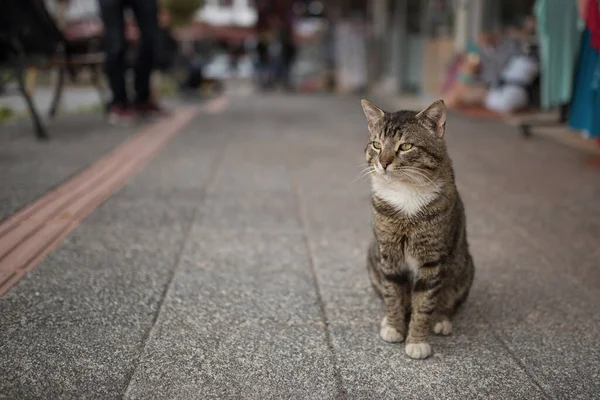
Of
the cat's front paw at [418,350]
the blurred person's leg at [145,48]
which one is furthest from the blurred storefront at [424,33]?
the cat's front paw at [418,350]

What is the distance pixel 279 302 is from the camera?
6.98 ft

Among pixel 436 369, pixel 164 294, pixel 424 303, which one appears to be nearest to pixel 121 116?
pixel 164 294

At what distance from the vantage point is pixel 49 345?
5.66ft

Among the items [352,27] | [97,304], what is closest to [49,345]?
[97,304]

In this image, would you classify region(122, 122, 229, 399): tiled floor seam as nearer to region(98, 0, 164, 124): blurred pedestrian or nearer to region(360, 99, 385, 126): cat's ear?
region(360, 99, 385, 126): cat's ear

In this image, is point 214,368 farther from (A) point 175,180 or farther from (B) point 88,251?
(A) point 175,180

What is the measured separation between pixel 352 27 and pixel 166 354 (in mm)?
12763

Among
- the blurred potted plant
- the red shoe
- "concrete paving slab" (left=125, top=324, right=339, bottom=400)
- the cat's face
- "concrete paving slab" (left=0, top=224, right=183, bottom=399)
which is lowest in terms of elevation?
"concrete paving slab" (left=125, top=324, right=339, bottom=400)

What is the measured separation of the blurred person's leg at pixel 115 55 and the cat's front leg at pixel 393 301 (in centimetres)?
458

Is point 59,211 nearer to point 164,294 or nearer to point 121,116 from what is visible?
point 164,294

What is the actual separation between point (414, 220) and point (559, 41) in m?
3.24

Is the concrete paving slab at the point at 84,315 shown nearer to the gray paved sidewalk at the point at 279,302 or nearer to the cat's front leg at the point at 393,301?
the gray paved sidewalk at the point at 279,302

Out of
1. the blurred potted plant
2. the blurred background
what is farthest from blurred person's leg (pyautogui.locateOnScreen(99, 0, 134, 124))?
the blurred potted plant

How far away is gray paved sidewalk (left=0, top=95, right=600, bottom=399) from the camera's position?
1.61 m
